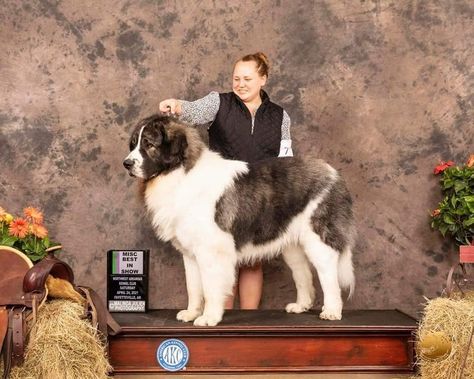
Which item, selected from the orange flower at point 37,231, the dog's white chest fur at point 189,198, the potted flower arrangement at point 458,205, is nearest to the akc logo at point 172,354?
the dog's white chest fur at point 189,198

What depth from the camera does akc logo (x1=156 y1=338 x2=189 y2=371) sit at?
306 cm

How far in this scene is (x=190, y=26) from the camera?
Result: 174 inches

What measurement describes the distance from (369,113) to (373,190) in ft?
1.79

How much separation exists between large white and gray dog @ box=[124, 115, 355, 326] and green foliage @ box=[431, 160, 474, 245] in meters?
0.96

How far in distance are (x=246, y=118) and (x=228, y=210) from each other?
0.72m

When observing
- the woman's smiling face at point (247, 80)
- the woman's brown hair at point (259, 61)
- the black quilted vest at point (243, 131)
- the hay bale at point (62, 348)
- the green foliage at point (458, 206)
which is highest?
the woman's brown hair at point (259, 61)

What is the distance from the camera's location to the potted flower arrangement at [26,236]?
361cm

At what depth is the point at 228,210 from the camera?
10.9 ft

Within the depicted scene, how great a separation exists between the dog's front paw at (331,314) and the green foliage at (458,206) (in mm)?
1192

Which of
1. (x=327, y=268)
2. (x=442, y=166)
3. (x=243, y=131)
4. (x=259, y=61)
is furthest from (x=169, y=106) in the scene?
(x=442, y=166)

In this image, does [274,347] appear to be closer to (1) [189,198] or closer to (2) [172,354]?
(2) [172,354]

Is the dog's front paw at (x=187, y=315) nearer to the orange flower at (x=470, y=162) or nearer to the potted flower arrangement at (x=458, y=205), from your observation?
the potted flower arrangement at (x=458, y=205)

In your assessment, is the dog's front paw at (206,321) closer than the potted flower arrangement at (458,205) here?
Yes

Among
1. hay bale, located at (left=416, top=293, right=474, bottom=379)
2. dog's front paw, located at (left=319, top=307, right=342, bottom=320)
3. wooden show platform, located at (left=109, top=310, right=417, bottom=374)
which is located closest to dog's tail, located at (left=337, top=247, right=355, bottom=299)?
dog's front paw, located at (left=319, top=307, right=342, bottom=320)
